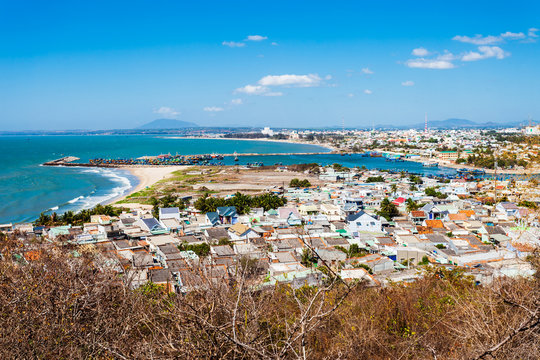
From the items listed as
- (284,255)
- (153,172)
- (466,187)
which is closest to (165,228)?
(284,255)

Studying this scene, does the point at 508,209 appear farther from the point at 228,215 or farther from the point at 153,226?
the point at 153,226

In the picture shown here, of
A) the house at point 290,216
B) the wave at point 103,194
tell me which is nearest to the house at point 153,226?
the house at point 290,216

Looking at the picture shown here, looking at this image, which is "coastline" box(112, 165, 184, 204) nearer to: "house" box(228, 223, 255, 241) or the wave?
the wave

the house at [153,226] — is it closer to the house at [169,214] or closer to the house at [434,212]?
the house at [169,214]

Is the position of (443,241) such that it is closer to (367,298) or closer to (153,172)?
(367,298)

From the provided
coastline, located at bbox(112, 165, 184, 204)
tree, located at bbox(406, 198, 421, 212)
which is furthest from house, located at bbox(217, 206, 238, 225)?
coastline, located at bbox(112, 165, 184, 204)

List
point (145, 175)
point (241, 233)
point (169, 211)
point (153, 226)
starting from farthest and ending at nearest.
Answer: point (145, 175)
point (169, 211)
point (153, 226)
point (241, 233)

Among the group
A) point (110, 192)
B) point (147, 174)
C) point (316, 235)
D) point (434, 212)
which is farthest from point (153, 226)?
point (147, 174)

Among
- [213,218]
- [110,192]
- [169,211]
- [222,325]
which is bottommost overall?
[110,192]
